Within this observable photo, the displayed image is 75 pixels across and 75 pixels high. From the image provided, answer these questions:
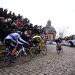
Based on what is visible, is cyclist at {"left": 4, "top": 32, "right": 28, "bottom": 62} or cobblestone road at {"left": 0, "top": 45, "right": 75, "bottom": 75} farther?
cyclist at {"left": 4, "top": 32, "right": 28, "bottom": 62}

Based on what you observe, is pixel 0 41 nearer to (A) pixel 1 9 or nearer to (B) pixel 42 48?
(A) pixel 1 9

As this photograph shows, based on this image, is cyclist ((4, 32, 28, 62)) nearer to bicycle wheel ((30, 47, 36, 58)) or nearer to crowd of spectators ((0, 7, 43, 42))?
crowd of spectators ((0, 7, 43, 42))

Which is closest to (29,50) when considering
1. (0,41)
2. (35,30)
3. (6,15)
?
(0,41)

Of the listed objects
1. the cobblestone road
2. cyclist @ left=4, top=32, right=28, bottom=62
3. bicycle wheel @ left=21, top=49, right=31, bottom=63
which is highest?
cyclist @ left=4, top=32, right=28, bottom=62

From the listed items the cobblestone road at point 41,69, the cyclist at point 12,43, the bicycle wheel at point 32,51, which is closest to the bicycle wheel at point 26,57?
the bicycle wheel at point 32,51

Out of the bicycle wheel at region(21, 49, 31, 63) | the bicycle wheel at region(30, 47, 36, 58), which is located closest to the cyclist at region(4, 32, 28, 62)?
the bicycle wheel at region(21, 49, 31, 63)

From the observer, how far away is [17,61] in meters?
14.4

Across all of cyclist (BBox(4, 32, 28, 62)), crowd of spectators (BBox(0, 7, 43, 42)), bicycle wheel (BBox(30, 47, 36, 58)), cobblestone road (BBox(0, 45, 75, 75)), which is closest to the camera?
cobblestone road (BBox(0, 45, 75, 75))

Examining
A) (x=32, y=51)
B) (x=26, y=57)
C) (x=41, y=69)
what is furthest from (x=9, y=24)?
(x=41, y=69)

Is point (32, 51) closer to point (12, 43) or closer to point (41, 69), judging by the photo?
point (12, 43)

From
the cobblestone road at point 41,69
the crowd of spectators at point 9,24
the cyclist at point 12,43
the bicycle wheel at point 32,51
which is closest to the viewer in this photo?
the cobblestone road at point 41,69

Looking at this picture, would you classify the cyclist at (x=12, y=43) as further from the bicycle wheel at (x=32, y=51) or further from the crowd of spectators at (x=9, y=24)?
the bicycle wheel at (x=32, y=51)

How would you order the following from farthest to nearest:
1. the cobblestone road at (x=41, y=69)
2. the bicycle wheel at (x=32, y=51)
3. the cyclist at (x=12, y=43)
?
1. the bicycle wheel at (x=32, y=51)
2. the cyclist at (x=12, y=43)
3. the cobblestone road at (x=41, y=69)

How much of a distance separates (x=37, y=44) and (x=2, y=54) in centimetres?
658
